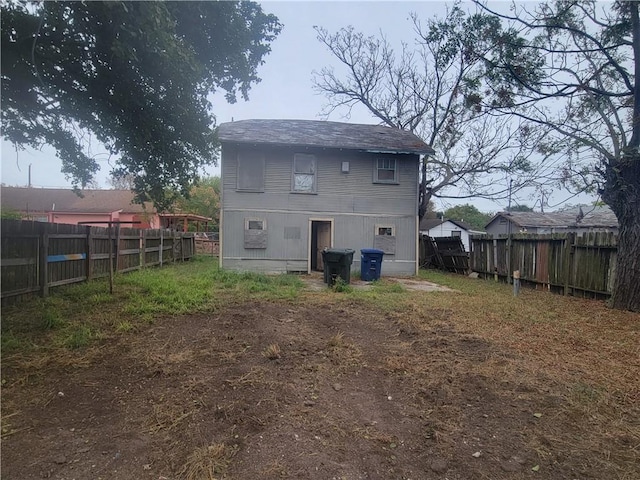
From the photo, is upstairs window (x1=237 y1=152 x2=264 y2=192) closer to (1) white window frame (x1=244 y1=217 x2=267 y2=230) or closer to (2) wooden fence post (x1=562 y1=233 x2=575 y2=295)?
(1) white window frame (x1=244 y1=217 x2=267 y2=230)

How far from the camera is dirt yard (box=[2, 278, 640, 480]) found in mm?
2297

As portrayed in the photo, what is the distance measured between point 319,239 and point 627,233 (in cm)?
956

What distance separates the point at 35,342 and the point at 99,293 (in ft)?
9.54

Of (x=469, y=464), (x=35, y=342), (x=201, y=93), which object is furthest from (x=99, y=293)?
(x=469, y=464)

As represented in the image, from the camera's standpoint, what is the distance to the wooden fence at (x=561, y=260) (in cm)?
799

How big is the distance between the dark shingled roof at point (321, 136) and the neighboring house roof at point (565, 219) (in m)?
18.9

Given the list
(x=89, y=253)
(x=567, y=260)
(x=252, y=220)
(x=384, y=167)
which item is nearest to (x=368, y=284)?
(x=252, y=220)

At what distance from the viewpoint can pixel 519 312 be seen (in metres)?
6.80

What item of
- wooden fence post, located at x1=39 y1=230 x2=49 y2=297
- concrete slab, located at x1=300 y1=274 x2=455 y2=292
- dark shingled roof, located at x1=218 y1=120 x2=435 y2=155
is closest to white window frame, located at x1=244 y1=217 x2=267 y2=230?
concrete slab, located at x1=300 y1=274 x2=455 y2=292

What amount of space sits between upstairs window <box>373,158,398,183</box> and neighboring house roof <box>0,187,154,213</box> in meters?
21.2

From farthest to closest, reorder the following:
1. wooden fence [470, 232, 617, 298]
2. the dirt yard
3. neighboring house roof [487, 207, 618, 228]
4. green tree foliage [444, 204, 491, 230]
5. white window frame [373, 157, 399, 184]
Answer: green tree foliage [444, 204, 491, 230], neighboring house roof [487, 207, 618, 228], white window frame [373, 157, 399, 184], wooden fence [470, 232, 617, 298], the dirt yard

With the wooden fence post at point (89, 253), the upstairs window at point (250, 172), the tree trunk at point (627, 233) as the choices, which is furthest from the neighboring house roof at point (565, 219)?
the wooden fence post at point (89, 253)

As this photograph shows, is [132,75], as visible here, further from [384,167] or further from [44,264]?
[384,167]

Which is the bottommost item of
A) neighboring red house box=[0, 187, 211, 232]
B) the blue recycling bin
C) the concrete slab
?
the concrete slab
